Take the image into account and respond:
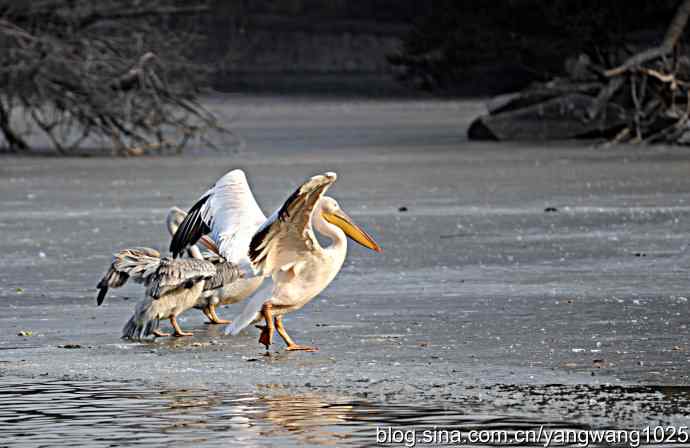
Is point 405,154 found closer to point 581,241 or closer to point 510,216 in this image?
point 510,216

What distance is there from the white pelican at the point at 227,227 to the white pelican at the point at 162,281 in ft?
0.40

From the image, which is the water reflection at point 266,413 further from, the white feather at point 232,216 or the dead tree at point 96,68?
the dead tree at point 96,68

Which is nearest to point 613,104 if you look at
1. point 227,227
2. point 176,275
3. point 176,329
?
point 227,227

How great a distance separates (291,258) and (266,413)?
192cm

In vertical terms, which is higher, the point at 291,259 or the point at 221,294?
the point at 291,259

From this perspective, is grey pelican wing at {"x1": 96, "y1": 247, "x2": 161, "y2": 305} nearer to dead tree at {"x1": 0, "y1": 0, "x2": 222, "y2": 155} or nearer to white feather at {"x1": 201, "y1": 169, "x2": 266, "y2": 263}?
white feather at {"x1": 201, "y1": 169, "x2": 266, "y2": 263}

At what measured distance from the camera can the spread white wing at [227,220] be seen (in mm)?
8992

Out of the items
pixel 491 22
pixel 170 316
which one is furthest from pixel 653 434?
pixel 491 22

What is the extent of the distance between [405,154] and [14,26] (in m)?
5.56

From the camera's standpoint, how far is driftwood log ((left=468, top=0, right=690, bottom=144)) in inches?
973

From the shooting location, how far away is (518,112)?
28016mm

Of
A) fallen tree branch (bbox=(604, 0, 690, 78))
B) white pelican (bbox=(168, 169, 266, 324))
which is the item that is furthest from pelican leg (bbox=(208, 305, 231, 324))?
fallen tree branch (bbox=(604, 0, 690, 78))

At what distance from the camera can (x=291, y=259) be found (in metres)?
8.67

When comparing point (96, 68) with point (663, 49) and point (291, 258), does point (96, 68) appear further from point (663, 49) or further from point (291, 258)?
point (291, 258)
